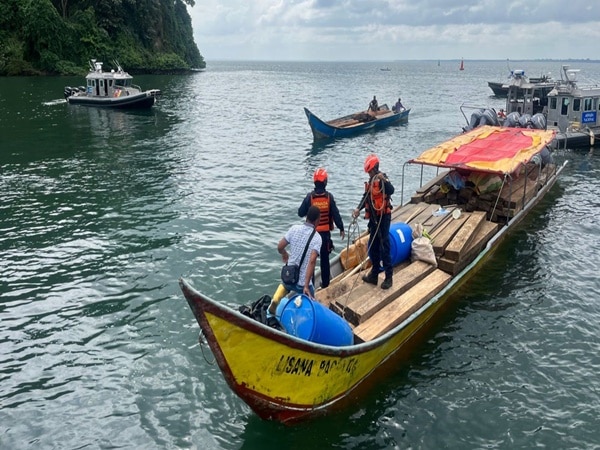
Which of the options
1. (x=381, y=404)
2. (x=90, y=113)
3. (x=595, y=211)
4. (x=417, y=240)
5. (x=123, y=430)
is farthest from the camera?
(x=90, y=113)

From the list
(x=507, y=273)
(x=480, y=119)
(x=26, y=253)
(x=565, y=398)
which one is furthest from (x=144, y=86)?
(x=565, y=398)

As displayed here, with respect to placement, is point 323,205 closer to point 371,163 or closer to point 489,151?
point 371,163

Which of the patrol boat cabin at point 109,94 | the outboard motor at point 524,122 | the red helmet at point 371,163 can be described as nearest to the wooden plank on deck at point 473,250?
the red helmet at point 371,163

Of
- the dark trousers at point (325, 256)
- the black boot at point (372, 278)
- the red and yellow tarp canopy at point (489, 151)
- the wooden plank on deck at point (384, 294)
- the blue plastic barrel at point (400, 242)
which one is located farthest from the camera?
the red and yellow tarp canopy at point (489, 151)

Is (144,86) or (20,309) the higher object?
(144,86)

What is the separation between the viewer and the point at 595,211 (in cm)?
1742

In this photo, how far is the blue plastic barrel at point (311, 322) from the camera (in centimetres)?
689

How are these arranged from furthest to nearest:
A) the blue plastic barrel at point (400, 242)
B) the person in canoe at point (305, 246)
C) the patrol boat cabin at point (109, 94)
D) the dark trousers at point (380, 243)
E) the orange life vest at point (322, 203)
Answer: the patrol boat cabin at point (109, 94) < the blue plastic barrel at point (400, 242) < the dark trousers at point (380, 243) < the orange life vest at point (322, 203) < the person in canoe at point (305, 246)

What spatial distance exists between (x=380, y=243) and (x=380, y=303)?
1.07m

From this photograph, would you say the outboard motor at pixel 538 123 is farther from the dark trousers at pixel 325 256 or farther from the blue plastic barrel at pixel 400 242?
the dark trousers at pixel 325 256

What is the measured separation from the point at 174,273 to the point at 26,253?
164 inches

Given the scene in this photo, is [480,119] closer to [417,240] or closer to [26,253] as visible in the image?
[417,240]

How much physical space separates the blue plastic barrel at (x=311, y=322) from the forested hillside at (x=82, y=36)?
70.8 m

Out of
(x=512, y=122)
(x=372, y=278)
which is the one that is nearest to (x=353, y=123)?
(x=512, y=122)
